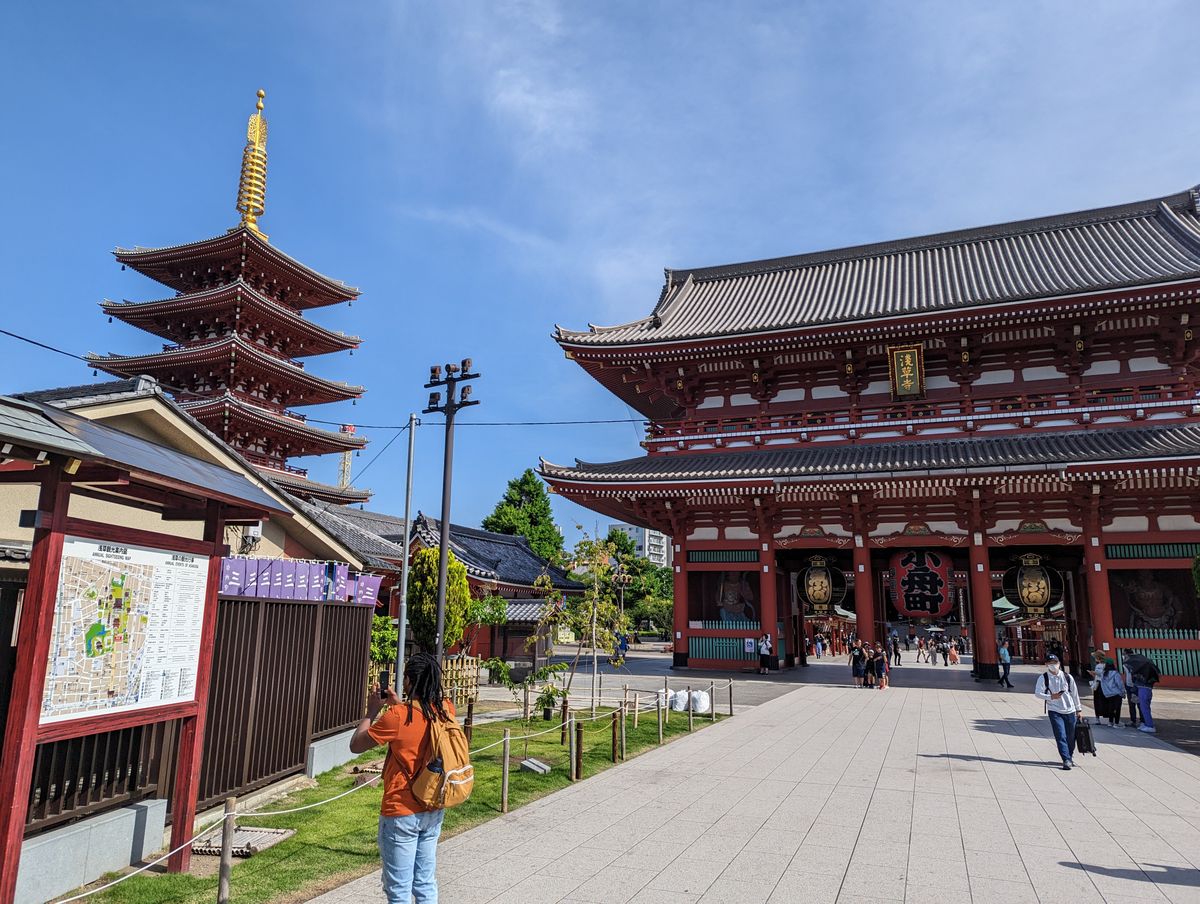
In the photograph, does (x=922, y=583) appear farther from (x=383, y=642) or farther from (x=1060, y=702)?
(x=383, y=642)

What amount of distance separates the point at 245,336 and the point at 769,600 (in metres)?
27.0

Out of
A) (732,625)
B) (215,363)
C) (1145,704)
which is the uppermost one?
(215,363)

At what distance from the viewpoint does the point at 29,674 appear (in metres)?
4.89

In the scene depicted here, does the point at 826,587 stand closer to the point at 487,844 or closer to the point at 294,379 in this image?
the point at 487,844

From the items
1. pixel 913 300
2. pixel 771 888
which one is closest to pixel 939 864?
pixel 771 888

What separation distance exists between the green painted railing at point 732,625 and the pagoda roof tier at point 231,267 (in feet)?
84.3

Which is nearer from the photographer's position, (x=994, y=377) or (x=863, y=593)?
(x=863, y=593)

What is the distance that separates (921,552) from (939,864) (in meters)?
18.1

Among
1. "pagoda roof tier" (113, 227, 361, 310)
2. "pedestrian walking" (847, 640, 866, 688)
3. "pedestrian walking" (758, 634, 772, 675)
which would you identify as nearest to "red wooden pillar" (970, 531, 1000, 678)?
Answer: "pedestrian walking" (847, 640, 866, 688)

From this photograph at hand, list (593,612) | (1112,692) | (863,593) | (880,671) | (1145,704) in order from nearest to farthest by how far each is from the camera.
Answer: (1145,704) → (1112,692) → (593,612) → (880,671) → (863,593)

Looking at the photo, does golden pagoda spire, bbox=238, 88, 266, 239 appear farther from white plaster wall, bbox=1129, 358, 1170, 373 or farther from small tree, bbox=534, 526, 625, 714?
white plaster wall, bbox=1129, 358, 1170, 373

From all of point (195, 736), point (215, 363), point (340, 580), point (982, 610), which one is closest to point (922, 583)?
point (982, 610)

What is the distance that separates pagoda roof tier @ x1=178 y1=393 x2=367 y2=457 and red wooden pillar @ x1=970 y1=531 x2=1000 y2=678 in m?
28.9

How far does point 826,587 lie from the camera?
79.5ft
